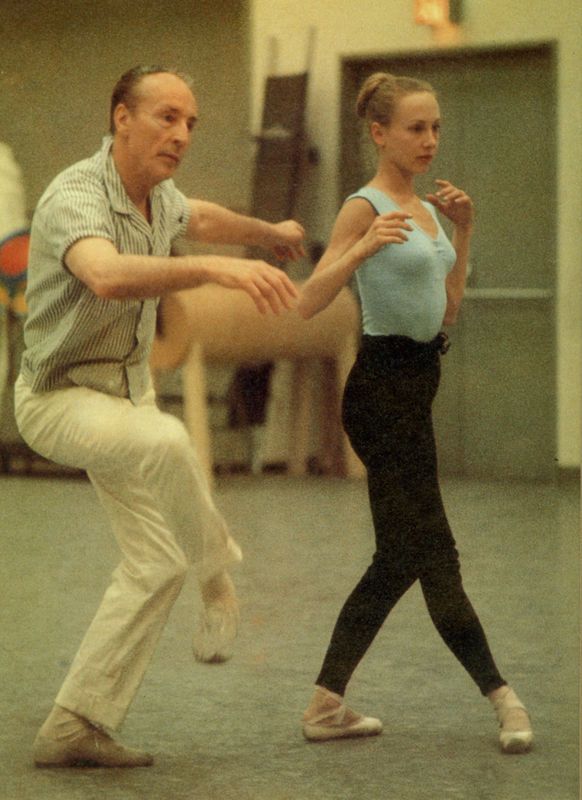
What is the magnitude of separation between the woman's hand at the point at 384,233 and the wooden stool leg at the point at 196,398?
2.54 metres

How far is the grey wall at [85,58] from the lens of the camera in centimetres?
341

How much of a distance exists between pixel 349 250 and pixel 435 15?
80cm

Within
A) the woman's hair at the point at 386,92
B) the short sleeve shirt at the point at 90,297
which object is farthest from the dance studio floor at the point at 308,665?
the woman's hair at the point at 386,92

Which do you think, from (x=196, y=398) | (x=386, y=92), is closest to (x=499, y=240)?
(x=196, y=398)

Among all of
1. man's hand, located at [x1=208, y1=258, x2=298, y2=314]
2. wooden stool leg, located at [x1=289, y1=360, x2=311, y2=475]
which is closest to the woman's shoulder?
man's hand, located at [x1=208, y1=258, x2=298, y2=314]

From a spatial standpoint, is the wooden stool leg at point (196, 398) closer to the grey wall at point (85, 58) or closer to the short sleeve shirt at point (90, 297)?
the grey wall at point (85, 58)

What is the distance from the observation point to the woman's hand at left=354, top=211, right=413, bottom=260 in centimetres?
272

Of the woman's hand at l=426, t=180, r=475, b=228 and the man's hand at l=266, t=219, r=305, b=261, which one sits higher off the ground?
the woman's hand at l=426, t=180, r=475, b=228

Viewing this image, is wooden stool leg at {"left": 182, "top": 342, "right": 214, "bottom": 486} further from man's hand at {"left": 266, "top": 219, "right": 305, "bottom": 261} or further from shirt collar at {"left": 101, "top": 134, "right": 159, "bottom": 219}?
shirt collar at {"left": 101, "top": 134, "right": 159, "bottom": 219}

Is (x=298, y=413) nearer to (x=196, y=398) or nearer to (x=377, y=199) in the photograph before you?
(x=377, y=199)

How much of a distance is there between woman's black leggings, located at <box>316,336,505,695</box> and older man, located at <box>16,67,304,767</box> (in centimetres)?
25

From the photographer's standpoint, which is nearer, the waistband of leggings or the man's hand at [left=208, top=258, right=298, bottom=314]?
the man's hand at [left=208, top=258, right=298, bottom=314]

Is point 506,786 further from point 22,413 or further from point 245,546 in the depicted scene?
point 245,546

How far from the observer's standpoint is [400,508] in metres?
2.89
